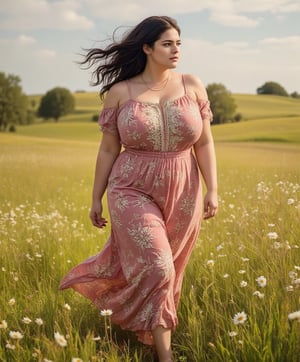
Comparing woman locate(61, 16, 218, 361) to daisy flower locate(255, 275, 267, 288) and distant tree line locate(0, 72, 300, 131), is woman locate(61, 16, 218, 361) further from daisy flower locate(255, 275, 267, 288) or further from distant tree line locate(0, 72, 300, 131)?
distant tree line locate(0, 72, 300, 131)

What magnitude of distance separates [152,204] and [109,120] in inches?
27.2

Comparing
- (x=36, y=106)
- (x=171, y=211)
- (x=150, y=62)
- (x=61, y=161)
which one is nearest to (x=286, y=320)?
(x=171, y=211)

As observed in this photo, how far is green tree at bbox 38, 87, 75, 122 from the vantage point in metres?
54.5

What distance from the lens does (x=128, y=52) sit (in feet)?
13.4

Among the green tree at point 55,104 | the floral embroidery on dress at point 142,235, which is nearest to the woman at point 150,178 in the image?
the floral embroidery on dress at point 142,235

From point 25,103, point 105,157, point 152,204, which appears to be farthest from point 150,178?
point 25,103

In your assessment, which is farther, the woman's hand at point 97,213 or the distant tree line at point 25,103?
the distant tree line at point 25,103

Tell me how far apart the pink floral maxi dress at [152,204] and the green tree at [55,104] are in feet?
168

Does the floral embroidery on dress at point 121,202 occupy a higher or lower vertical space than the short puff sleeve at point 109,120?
lower

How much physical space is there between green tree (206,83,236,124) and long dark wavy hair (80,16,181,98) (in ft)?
134

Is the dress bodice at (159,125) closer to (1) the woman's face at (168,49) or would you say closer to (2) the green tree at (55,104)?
(1) the woman's face at (168,49)

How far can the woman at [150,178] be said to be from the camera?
11.7 feet

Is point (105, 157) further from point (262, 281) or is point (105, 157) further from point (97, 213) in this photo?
point (262, 281)

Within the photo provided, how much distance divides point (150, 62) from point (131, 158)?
0.70m
